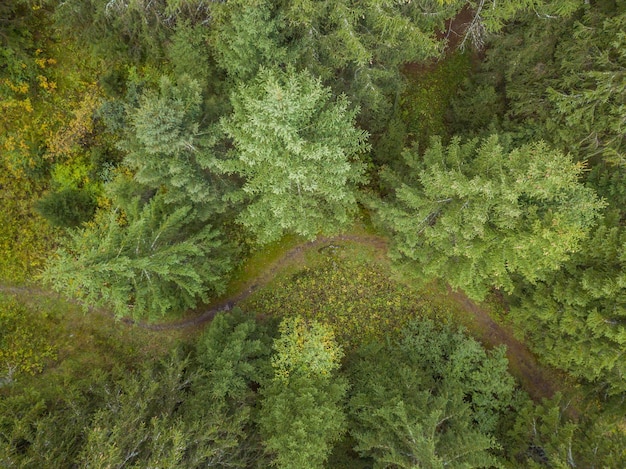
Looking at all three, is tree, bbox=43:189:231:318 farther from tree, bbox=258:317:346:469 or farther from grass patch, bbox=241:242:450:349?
tree, bbox=258:317:346:469

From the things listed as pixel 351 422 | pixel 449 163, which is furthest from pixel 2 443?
pixel 449 163

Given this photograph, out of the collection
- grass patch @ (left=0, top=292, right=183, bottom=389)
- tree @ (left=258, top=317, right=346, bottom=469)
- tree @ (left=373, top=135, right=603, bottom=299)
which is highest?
tree @ (left=373, top=135, right=603, bottom=299)

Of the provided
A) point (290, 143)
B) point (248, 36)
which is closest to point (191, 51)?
point (248, 36)

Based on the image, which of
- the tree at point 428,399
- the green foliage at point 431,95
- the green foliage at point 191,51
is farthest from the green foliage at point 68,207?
the green foliage at point 431,95

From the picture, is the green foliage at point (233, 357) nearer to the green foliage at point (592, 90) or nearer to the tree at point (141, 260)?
the tree at point (141, 260)

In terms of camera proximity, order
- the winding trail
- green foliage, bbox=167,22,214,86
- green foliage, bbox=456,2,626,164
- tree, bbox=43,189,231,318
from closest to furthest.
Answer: tree, bbox=43,189,231,318 → green foliage, bbox=456,2,626,164 → green foliage, bbox=167,22,214,86 → the winding trail

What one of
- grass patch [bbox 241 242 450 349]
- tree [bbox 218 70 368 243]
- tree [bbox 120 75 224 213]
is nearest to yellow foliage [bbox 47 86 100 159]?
tree [bbox 120 75 224 213]

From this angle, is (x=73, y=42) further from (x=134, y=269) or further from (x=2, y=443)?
(x=2, y=443)
